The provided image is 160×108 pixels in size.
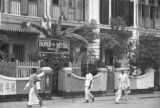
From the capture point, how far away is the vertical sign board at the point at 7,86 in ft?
65.9

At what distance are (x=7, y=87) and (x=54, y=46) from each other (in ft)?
14.8

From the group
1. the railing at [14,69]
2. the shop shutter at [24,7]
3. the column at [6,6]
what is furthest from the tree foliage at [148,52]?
the railing at [14,69]

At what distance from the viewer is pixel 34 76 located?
17062 mm

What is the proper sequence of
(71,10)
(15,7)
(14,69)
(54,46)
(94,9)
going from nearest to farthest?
(14,69), (54,46), (15,7), (71,10), (94,9)

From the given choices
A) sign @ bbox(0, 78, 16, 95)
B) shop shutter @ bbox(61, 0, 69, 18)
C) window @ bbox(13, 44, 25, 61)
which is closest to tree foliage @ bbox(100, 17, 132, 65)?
shop shutter @ bbox(61, 0, 69, 18)

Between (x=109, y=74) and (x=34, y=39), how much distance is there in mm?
6276

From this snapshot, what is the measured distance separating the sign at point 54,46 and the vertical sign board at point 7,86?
11.4 ft

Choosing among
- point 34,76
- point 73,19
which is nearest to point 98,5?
point 73,19

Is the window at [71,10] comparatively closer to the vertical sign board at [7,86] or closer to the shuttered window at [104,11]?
the shuttered window at [104,11]

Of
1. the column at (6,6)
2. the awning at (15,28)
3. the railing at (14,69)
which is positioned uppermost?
the column at (6,6)

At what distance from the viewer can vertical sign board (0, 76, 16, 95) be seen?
2008 centimetres

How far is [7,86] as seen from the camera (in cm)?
2022

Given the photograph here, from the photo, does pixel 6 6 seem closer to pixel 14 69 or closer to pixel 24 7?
pixel 24 7

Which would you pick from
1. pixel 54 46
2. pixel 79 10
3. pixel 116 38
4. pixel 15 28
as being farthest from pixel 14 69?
pixel 79 10
